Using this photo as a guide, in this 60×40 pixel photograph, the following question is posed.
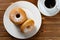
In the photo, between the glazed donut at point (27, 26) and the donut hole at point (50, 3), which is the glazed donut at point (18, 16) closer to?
the glazed donut at point (27, 26)

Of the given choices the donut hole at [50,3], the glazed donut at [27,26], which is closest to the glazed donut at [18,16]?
the glazed donut at [27,26]

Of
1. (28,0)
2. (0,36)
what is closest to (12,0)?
(28,0)

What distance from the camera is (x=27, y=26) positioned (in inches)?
36.7

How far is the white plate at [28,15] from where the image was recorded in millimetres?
983

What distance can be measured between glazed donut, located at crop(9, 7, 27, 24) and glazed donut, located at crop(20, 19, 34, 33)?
0.02 m

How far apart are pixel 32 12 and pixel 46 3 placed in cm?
8

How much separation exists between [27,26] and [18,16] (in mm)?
57

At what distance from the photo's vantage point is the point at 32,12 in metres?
0.99

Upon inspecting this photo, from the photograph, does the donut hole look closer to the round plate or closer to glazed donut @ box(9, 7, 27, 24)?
the round plate

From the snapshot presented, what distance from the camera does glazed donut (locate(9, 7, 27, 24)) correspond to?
0.92 metres

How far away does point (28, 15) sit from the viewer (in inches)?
39.0

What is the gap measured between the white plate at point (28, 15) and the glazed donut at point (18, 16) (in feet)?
0.21

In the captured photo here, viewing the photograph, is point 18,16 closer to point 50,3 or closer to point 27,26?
point 27,26

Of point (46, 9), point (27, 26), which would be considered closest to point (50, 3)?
point (46, 9)
